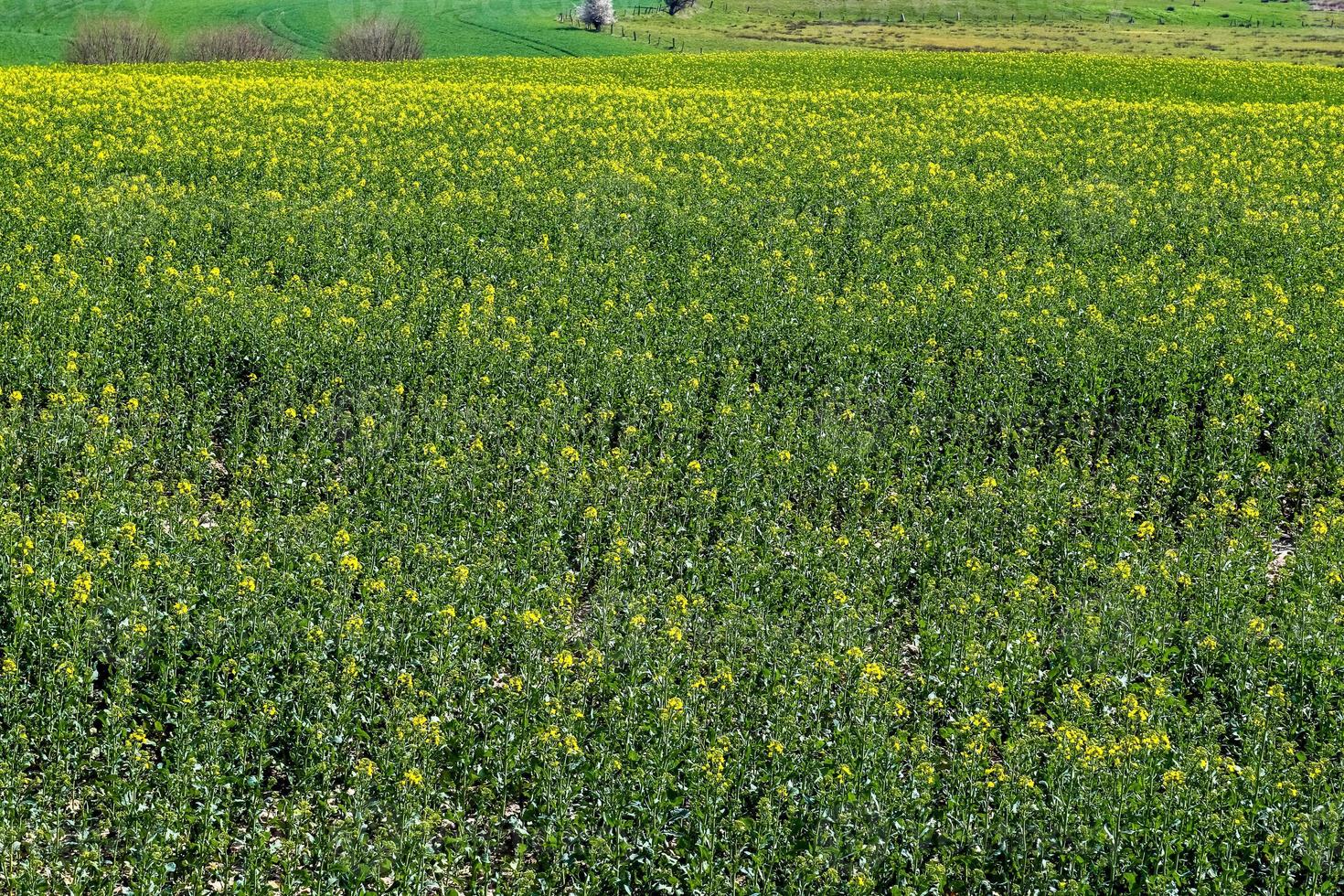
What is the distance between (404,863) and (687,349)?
9018 mm

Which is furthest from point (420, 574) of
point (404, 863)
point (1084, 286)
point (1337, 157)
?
point (1337, 157)

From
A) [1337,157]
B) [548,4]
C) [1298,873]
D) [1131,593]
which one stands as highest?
[548,4]

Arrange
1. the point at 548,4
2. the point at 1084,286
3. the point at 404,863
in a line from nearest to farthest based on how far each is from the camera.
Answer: the point at 404,863, the point at 1084,286, the point at 548,4

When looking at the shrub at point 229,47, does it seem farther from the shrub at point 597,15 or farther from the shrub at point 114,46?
the shrub at point 597,15

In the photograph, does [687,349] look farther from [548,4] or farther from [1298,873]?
[548,4]

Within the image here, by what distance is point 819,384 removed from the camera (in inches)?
597

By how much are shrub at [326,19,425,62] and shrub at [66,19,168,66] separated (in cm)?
725

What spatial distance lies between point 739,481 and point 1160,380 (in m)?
5.71

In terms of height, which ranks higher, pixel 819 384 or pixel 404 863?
pixel 819 384

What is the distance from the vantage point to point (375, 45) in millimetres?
53344

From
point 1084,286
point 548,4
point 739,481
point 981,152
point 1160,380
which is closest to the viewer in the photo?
point 739,481

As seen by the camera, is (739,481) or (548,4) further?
(548,4)

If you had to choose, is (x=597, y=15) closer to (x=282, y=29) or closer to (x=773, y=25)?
(x=773, y=25)

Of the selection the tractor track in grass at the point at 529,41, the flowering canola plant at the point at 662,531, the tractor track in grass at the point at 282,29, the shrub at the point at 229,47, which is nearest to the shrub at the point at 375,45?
the shrub at the point at 229,47
